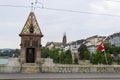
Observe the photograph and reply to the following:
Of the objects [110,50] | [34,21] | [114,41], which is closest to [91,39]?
[114,41]

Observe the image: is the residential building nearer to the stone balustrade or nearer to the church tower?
the church tower

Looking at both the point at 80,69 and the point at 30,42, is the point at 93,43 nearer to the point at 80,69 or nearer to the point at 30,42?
the point at 30,42

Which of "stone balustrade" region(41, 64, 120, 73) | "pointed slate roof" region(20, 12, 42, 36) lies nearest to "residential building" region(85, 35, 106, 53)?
"pointed slate roof" region(20, 12, 42, 36)

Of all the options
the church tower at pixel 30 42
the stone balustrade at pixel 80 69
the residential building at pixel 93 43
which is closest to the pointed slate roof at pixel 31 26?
the church tower at pixel 30 42

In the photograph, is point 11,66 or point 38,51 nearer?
point 11,66

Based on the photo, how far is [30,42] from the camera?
39.5 m

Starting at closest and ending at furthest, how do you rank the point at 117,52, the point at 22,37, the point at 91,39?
the point at 22,37 < the point at 117,52 < the point at 91,39

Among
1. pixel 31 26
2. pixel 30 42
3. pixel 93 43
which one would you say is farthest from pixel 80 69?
pixel 93 43

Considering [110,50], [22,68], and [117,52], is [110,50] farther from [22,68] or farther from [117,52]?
[22,68]

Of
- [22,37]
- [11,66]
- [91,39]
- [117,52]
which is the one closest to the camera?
[11,66]

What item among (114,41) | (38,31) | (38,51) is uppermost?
(114,41)

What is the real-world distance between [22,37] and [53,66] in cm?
726

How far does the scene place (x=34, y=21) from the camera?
134 feet

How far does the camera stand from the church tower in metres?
39.3
